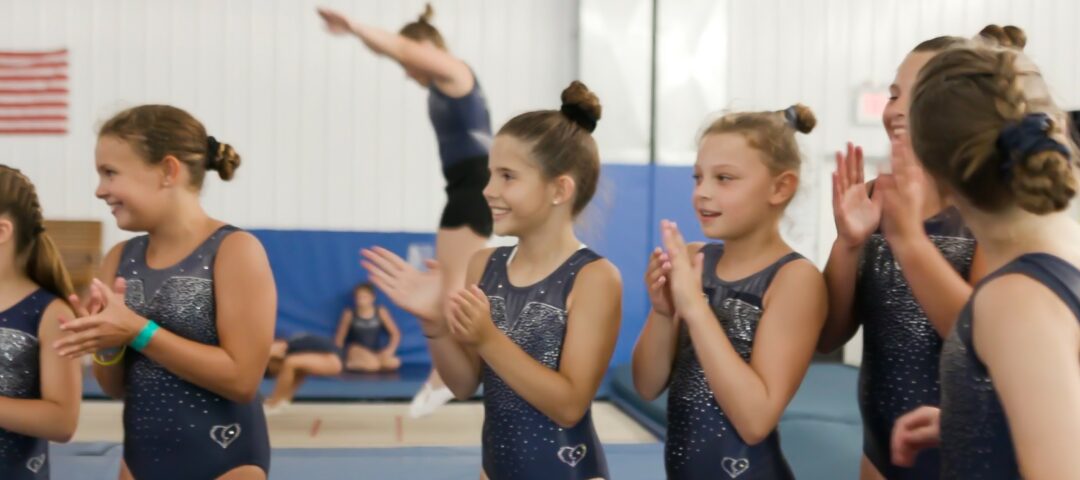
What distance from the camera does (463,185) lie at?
5379mm

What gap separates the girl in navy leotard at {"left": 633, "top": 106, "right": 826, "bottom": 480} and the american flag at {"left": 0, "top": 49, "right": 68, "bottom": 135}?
691 centimetres

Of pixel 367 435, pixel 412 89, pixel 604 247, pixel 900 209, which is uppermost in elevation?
pixel 412 89

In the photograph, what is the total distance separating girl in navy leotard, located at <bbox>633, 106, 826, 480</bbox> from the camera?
177 cm

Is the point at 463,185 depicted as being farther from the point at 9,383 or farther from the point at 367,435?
the point at 9,383

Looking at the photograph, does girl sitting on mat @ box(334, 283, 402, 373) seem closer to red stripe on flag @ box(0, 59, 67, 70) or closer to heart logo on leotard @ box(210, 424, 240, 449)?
red stripe on flag @ box(0, 59, 67, 70)

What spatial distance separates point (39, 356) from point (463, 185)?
3362 mm

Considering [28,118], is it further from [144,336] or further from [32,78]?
[144,336]

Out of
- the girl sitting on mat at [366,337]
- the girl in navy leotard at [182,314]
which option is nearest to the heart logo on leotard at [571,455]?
the girl in navy leotard at [182,314]

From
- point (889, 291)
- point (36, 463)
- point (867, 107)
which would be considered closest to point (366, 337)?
point (867, 107)

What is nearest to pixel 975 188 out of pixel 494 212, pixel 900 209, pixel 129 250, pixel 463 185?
pixel 900 209

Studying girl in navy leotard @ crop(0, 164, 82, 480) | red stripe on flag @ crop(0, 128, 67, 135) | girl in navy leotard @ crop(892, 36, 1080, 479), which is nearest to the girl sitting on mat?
red stripe on flag @ crop(0, 128, 67, 135)

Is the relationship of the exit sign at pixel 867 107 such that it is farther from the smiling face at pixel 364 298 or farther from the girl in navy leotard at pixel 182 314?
the girl in navy leotard at pixel 182 314

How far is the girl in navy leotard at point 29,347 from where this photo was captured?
2.06 metres

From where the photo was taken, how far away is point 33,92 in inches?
300
